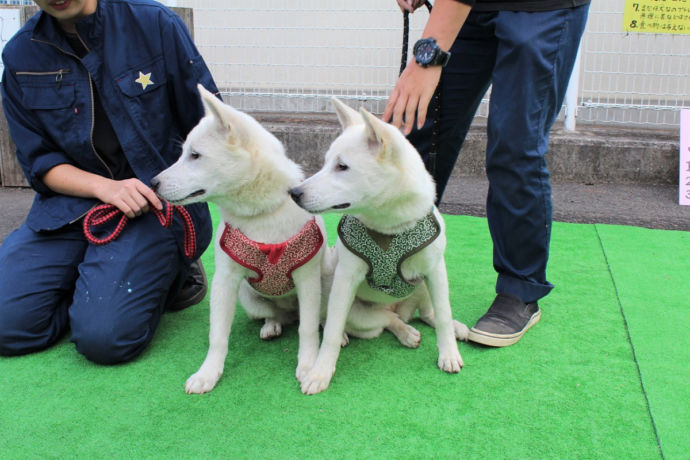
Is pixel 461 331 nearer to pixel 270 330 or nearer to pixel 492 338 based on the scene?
pixel 492 338

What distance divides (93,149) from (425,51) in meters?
1.63

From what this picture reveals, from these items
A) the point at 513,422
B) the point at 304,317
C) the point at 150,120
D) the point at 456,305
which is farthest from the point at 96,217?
the point at 513,422

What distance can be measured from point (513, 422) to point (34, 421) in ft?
5.62

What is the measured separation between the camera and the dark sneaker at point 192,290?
9.73 feet

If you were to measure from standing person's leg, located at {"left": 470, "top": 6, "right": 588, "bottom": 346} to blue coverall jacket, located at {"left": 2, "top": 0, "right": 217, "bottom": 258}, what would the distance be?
1.39 meters

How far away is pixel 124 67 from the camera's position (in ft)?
8.63

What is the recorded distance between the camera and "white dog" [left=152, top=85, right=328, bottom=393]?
2137 millimetres

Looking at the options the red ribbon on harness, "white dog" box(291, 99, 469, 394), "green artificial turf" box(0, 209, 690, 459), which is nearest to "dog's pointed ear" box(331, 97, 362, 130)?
"white dog" box(291, 99, 469, 394)

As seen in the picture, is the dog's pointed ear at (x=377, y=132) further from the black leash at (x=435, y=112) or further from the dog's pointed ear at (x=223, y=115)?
the black leash at (x=435, y=112)

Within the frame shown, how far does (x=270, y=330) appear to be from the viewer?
2.62m

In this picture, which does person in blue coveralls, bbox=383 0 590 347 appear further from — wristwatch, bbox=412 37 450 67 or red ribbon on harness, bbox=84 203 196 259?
red ribbon on harness, bbox=84 203 196 259

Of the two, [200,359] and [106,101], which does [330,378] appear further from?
[106,101]

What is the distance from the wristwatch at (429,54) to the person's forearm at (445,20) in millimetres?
29

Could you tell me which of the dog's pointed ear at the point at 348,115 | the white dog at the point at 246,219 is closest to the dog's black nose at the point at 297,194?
the white dog at the point at 246,219
